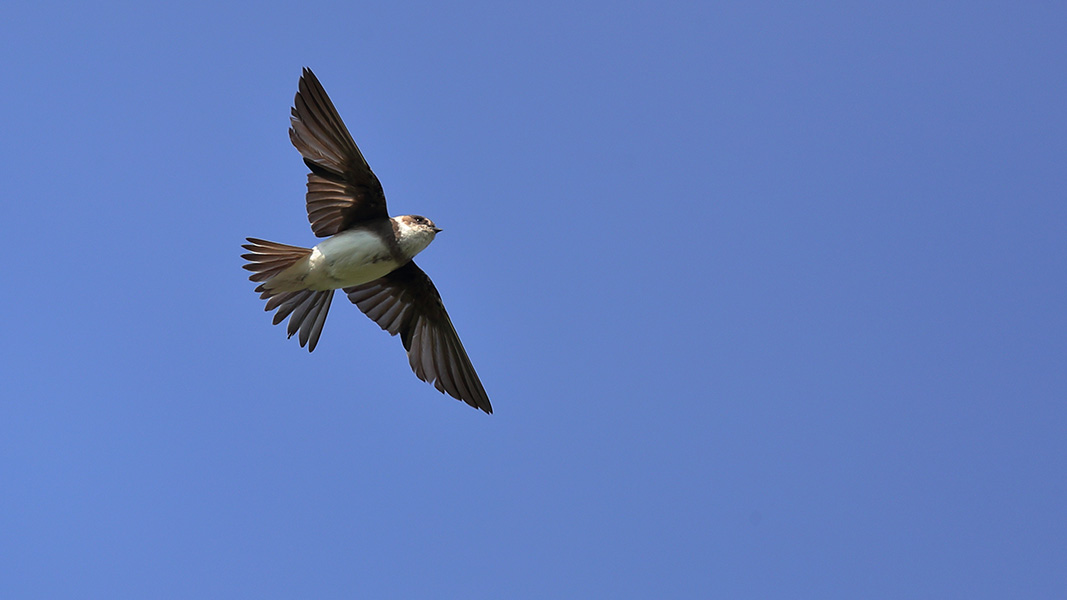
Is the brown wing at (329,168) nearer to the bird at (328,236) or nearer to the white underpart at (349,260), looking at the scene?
the bird at (328,236)

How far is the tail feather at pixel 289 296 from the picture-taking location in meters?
9.44

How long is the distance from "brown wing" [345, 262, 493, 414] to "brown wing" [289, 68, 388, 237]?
1027mm

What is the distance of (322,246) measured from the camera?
9.62 meters

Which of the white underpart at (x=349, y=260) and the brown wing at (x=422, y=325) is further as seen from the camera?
the brown wing at (x=422, y=325)

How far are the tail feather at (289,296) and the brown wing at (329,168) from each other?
0.54 m

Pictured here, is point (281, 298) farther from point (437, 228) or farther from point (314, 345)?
point (437, 228)

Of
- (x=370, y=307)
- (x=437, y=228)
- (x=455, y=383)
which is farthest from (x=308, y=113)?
(x=455, y=383)

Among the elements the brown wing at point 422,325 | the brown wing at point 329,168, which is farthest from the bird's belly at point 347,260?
the brown wing at point 422,325

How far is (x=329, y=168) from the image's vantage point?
9.80 m

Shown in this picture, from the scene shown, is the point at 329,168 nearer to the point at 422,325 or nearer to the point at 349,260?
the point at 349,260

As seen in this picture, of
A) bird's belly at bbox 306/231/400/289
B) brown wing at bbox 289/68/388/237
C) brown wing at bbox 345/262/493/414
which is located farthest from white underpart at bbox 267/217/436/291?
brown wing at bbox 345/262/493/414

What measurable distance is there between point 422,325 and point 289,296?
1.53 metres

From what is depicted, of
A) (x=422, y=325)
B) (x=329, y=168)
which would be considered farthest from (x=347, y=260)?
(x=422, y=325)

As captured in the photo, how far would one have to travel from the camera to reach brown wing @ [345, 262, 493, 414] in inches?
430
